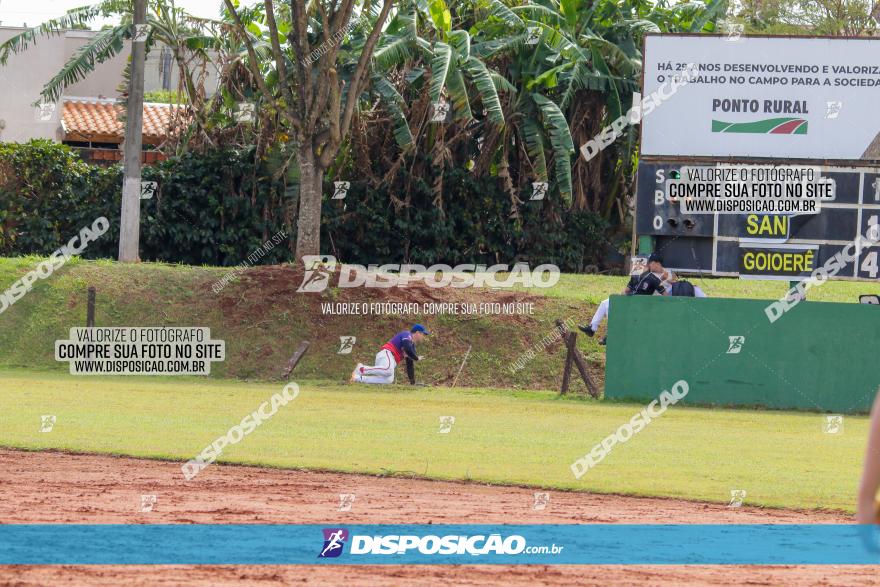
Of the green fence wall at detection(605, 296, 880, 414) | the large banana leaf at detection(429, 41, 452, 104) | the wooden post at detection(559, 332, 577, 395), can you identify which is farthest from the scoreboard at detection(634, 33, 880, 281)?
the large banana leaf at detection(429, 41, 452, 104)

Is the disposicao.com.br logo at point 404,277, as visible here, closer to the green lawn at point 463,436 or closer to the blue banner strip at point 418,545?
the green lawn at point 463,436

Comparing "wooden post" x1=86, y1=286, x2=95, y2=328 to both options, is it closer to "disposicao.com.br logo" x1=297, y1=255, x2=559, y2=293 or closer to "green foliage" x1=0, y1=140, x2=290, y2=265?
"disposicao.com.br logo" x1=297, y1=255, x2=559, y2=293

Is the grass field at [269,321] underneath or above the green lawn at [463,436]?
above

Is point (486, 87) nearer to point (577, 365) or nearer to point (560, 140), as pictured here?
point (560, 140)

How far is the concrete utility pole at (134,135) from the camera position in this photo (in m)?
28.3

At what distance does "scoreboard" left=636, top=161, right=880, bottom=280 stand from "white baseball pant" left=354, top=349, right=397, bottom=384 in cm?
518

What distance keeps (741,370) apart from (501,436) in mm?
6317

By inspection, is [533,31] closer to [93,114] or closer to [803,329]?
[803,329]

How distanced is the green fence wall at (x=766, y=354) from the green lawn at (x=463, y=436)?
665 mm

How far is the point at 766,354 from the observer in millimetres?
20391

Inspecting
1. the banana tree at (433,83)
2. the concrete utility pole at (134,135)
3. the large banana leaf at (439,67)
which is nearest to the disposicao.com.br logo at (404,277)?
the banana tree at (433,83)

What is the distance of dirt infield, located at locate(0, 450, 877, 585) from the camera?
7664mm

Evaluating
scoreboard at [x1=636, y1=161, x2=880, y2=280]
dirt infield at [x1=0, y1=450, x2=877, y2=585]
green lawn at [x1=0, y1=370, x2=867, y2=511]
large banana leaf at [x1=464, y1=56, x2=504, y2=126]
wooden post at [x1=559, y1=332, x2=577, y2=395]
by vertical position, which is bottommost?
green lawn at [x1=0, y1=370, x2=867, y2=511]

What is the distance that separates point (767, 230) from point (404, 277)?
9.97 metres
